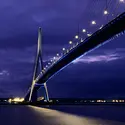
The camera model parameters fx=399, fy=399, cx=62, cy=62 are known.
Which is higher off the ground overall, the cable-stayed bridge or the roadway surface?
the cable-stayed bridge

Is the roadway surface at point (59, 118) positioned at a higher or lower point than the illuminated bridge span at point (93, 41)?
lower

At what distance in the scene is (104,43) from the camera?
43.0 metres

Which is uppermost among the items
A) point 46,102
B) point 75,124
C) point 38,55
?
point 38,55

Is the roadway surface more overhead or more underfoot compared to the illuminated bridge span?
more underfoot

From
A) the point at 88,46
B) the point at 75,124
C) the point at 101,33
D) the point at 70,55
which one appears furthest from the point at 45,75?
the point at 75,124

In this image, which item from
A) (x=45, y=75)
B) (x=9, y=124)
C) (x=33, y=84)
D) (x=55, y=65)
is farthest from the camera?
(x=33, y=84)

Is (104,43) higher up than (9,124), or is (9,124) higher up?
(104,43)

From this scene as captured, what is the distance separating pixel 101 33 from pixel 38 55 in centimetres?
4789

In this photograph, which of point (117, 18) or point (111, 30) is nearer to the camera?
point (117, 18)

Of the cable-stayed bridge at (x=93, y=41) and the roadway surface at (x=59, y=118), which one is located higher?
the cable-stayed bridge at (x=93, y=41)

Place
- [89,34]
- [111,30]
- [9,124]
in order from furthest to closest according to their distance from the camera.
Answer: [89,34] → [111,30] → [9,124]

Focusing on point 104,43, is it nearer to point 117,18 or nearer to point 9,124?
point 117,18

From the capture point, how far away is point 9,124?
3275 cm

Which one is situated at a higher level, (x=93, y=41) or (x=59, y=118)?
(x=93, y=41)
